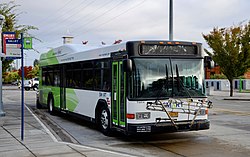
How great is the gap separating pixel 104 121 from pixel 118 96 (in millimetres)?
1556

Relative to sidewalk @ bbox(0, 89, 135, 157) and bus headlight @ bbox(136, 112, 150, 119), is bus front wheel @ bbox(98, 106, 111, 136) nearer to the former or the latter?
sidewalk @ bbox(0, 89, 135, 157)

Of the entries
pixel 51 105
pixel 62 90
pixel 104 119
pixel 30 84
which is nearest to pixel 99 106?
pixel 104 119

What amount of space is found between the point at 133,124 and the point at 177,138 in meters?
2.08

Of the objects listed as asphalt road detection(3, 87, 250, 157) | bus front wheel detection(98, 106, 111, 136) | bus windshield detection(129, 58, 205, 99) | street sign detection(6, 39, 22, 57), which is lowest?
asphalt road detection(3, 87, 250, 157)

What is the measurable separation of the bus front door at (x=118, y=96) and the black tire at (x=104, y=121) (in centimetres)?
50

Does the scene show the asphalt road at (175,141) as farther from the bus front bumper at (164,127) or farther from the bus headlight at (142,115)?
the bus headlight at (142,115)

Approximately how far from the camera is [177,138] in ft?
37.6

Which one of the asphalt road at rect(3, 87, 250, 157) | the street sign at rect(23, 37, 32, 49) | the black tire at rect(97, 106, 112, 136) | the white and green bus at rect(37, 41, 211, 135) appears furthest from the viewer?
the black tire at rect(97, 106, 112, 136)

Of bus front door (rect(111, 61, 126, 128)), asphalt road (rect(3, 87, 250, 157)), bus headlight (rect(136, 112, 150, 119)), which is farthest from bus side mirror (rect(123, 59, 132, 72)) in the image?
asphalt road (rect(3, 87, 250, 157))

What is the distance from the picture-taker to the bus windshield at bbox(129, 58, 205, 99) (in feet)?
33.1

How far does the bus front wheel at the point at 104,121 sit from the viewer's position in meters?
11.7

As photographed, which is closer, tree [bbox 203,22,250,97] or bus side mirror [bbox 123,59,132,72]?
bus side mirror [bbox 123,59,132,72]

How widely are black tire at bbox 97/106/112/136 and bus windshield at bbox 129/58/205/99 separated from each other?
6.43ft

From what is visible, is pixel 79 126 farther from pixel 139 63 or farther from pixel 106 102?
pixel 139 63
